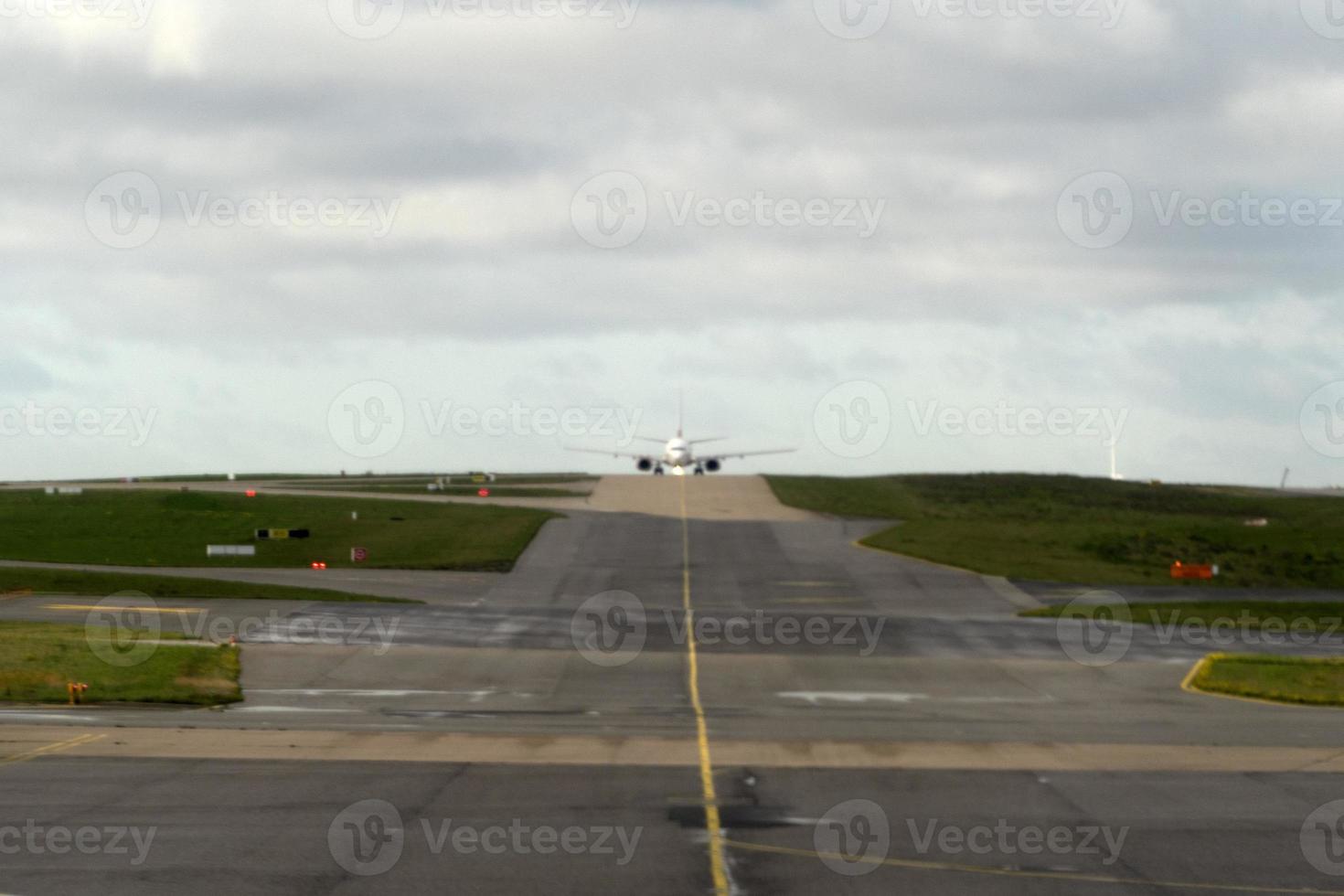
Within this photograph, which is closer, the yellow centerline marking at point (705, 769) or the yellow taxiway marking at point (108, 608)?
the yellow centerline marking at point (705, 769)

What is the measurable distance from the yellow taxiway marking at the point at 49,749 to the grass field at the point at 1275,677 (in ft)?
107

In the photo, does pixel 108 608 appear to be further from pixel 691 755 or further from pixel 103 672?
pixel 691 755

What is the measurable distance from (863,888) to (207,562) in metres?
63.1

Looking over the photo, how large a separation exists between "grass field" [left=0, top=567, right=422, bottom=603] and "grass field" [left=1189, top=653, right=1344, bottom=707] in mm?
33754

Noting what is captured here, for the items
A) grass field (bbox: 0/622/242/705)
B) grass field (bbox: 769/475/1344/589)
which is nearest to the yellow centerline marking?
grass field (bbox: 0/622/242/705)

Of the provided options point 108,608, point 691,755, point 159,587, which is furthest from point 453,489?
point 691,755

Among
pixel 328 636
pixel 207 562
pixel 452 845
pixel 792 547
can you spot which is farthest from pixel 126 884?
pixel 792 547

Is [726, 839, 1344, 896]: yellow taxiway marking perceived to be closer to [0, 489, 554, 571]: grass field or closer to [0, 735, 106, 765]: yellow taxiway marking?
[0, 735, 106, 765]: yellow taxiway marking

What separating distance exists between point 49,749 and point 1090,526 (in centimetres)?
8313

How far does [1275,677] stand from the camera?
151ft

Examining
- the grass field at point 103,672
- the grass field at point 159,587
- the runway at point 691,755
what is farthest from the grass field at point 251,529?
the grass field at point 103,672

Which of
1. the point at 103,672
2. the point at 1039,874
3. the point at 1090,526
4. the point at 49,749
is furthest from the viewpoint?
the point at 1090,526

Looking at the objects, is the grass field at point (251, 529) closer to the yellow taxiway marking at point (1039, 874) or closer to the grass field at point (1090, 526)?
the grass field at point (1090, 526)

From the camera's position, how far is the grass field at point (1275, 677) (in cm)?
4309
